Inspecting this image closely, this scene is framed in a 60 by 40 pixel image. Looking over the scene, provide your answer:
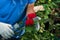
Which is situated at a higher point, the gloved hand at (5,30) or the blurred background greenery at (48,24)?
the blurred background greenery at (48,24)

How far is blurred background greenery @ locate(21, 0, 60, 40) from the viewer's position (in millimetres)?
2545

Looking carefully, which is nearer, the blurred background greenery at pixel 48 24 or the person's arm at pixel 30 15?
the person's arm at pixel 30 15

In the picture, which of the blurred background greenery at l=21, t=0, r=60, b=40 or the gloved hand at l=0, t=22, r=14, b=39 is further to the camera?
the blurred background greenery at l=21, t=0, r=60, b=40

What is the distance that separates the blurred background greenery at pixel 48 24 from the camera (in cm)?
254

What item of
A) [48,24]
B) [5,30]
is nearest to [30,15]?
[5,30]

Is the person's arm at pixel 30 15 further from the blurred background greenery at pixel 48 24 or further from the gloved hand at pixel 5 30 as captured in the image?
the blurred background greenery at pixel 48 24

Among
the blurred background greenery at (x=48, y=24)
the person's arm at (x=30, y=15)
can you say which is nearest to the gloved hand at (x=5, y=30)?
the person's arm at (x=30, y=15)

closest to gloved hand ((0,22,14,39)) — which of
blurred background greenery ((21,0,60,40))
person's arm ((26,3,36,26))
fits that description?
person's arm ((26,3,36,26))

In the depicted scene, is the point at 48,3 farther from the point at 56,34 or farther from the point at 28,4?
the point at 28,4

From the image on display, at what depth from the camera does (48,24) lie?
9.48ft

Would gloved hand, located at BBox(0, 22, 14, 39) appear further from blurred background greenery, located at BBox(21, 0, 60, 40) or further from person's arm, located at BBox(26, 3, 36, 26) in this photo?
blurred background greenery, located at BBox(21, 0, 60, 40)

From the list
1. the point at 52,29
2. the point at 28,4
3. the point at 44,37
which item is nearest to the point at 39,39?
the point at 44,37

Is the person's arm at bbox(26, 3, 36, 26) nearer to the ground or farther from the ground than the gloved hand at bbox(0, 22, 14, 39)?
farther from the ground

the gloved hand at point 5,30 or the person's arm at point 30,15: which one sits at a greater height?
the person's arm at point 30,15
